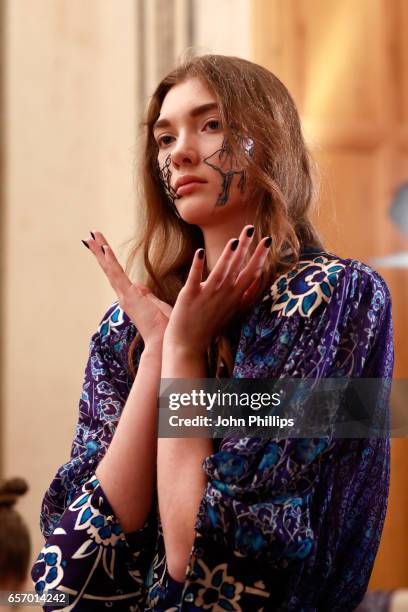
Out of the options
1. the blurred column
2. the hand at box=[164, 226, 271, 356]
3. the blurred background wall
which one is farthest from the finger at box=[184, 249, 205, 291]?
the blurred column

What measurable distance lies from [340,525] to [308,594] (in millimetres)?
109

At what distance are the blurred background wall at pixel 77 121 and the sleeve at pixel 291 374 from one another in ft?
7.37

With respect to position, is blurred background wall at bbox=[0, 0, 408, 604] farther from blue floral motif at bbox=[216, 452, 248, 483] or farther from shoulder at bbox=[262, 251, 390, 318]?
blue floral motif at bbox=[216, 452, 248, 483]

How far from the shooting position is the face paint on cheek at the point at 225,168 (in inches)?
59.8

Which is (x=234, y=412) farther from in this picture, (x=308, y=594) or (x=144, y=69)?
(x=144, y=69)

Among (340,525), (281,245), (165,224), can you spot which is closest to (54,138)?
(165,224)

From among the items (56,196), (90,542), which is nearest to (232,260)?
(90,542)

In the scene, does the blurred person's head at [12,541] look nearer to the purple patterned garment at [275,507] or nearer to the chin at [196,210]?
the purple patterned garment at [275,507]

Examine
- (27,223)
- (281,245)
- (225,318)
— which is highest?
(27,223)

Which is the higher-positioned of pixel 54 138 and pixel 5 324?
pixel 54 138

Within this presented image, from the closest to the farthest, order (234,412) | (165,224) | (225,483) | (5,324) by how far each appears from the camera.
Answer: (225,483) → (234,412) → (165,224) → (5,324)

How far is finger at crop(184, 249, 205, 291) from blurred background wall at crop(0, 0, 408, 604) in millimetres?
2294

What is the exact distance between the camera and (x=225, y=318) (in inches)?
57.8

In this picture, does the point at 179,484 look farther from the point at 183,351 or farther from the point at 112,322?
Answer: the point at 112,322
